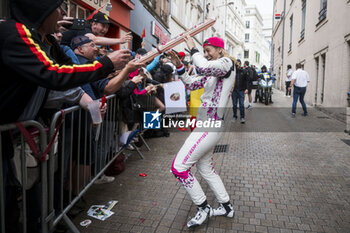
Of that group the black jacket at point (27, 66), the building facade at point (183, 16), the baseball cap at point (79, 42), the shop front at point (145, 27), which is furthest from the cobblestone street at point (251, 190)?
the building facade at point (183, 16)

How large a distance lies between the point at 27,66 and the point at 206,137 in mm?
1843

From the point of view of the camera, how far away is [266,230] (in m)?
2.94

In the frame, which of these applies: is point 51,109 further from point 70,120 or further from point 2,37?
point 2,37

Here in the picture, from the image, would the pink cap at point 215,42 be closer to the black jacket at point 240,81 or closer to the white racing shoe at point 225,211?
the white racing shoe at point 225,211

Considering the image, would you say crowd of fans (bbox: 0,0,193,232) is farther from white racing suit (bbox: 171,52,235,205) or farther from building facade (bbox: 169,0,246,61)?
building facade (bbox: 169,0,246,61)

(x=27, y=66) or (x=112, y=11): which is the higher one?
(x=112, y=11)

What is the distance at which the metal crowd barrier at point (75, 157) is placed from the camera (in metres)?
2.54

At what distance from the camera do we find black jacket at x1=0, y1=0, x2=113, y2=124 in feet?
5.22

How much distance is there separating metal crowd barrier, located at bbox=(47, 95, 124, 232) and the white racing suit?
40.5 inches

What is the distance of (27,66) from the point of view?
5.30ft

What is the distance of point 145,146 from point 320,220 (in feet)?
12.7

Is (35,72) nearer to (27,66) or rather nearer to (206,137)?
(27,66)

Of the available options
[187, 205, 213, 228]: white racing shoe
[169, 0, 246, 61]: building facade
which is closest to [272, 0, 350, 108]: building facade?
[169, 0, 246, 61]: building facade

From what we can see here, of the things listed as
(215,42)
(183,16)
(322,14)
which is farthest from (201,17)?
(215,42)
